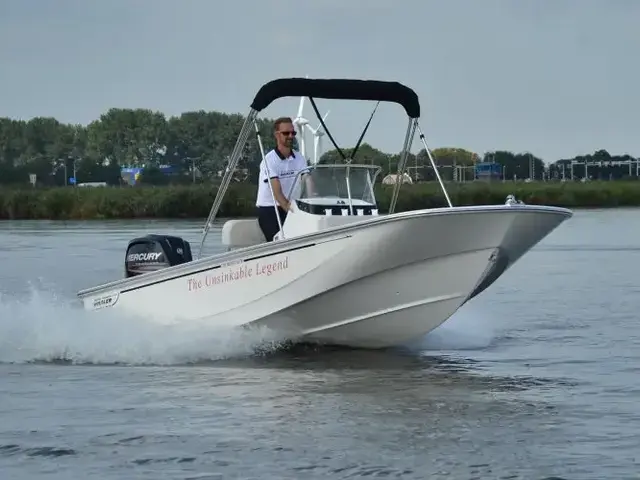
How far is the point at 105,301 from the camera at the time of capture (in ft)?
49.5

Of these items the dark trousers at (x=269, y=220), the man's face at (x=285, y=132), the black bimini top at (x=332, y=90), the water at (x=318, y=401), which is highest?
the black bimini top at (x=332, y=90)

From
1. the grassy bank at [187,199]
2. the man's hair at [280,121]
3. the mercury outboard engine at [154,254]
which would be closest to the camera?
the man's hair at [280,121]

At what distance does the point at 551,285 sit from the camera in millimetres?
24406

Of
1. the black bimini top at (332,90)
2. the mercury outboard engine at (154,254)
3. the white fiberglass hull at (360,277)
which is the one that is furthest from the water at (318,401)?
the black bimini top at (332,90)

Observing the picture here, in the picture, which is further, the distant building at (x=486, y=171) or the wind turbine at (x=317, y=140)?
the distant building at (x=486, y=171)

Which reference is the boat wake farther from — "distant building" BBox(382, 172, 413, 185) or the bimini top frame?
"distant building" BBox(382, 172, 413, 185)

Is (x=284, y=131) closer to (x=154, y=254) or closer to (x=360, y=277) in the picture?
(x=360, y=277)

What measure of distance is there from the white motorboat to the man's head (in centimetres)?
22

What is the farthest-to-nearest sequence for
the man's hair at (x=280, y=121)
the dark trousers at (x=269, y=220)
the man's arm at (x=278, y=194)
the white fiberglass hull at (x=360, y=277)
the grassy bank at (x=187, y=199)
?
the grassy bank at (x=187, y=199), the dark trousers at (x=269, y=220), the man's hair at (x=280, y=121), the man's arm at (x=278, y=194), the white fiberglass hull at (x=360, y=277)

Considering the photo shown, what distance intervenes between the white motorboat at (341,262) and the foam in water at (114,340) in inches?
5.3

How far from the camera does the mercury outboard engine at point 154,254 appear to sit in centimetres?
1488

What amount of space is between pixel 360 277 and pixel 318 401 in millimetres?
2095

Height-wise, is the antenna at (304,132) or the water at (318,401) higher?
the antenna at (304,132)

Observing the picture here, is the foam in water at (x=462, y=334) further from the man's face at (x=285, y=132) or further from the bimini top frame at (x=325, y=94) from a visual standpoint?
the man's face at (x=285, y=132)
